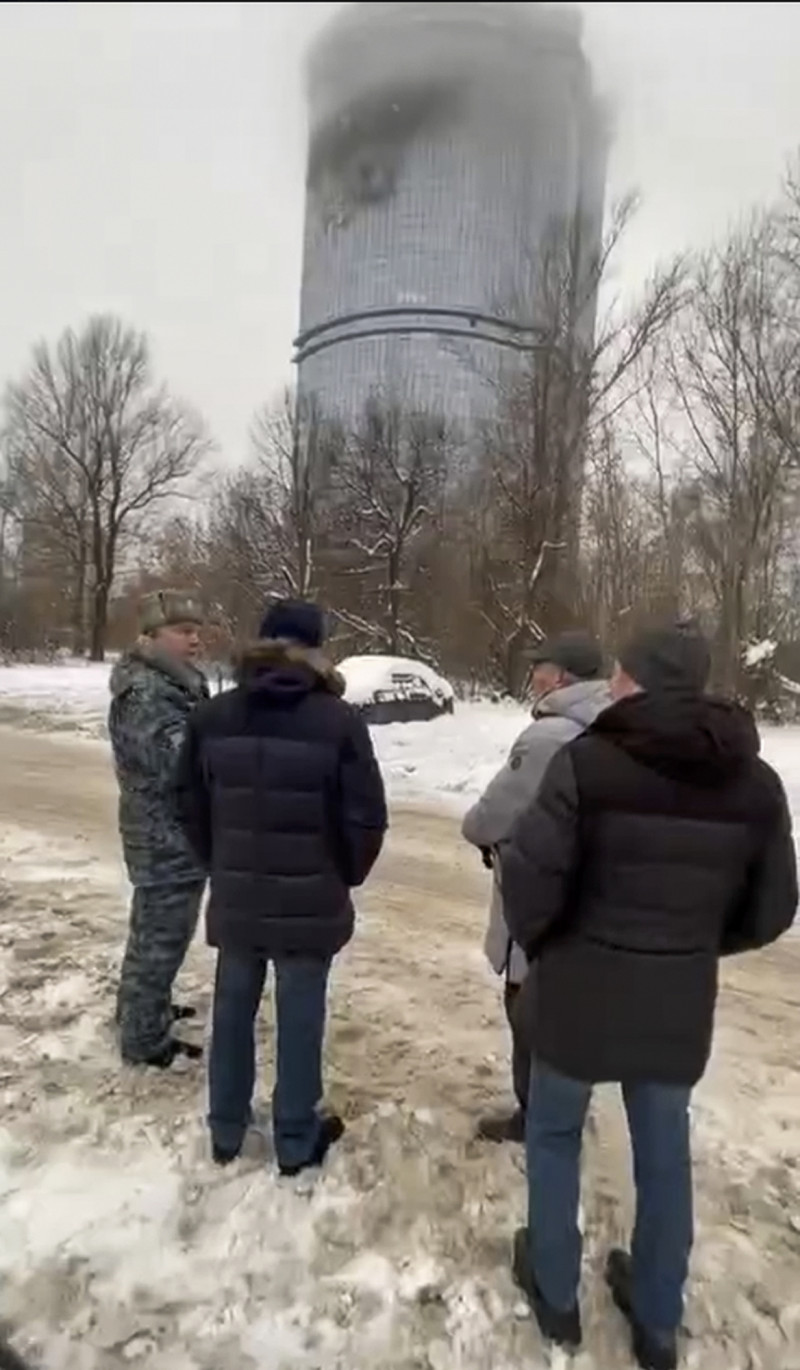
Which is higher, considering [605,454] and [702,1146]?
[605,454]

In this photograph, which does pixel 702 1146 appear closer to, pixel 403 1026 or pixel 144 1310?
pixel 403 1026

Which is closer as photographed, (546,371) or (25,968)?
(25,968)

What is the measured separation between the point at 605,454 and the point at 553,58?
20.4m

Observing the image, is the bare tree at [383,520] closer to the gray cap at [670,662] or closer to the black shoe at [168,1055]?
the black shoe at [168,1055]

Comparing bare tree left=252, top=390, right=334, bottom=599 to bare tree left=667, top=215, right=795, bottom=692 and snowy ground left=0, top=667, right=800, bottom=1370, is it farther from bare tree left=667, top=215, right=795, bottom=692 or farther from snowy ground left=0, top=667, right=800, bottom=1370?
snowy ground left=0, top=667, right=800, bottom=1370

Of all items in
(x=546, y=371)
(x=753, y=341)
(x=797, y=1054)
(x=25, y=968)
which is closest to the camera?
(x=797, y=1054)

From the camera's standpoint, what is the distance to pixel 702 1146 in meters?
3.61

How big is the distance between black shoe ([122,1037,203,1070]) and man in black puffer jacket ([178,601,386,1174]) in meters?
0.83

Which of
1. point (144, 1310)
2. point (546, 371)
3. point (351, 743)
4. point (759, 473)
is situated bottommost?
point (144, 1310)

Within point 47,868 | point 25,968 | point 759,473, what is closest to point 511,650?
point 759,473

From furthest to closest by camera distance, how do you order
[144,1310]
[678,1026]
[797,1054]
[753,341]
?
[753,341]
[797,1054]
[144,1310]
[678,1026]

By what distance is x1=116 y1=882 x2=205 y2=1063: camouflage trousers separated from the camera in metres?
3.85

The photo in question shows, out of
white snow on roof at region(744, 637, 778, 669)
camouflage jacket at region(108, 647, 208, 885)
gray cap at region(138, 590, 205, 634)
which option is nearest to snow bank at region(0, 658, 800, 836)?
white snow on roof at region(744, 637, 778, 669)

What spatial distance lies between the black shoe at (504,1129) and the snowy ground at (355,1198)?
8 centimetres
